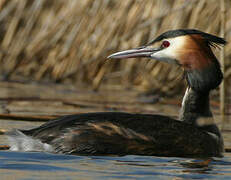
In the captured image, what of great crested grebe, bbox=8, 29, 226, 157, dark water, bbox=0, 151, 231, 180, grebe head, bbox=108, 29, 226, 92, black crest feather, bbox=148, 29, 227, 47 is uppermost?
black crest feather, bbox=148, 29, 227, 47

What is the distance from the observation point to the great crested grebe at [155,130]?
18.8ft

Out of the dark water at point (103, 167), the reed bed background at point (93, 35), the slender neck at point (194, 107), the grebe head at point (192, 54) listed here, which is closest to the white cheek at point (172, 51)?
the grebe head at point (192, 54)

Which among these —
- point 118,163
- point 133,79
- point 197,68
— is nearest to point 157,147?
point 118,163

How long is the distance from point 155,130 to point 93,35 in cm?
515

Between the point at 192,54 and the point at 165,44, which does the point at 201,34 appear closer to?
the point at 192,54

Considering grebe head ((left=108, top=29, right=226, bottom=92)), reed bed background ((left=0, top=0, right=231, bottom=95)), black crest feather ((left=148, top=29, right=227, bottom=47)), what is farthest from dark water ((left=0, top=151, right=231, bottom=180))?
reed bed background ((left=0, top=0, right=231, bottom=95))

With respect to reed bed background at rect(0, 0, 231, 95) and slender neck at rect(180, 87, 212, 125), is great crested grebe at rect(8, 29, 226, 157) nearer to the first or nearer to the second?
slender neck at rect(180, 87, 212, 125)

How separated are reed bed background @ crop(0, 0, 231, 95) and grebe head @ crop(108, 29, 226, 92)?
2787mm

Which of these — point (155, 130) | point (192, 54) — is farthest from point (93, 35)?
point (155, 130)

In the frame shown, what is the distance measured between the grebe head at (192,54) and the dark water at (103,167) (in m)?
0.93

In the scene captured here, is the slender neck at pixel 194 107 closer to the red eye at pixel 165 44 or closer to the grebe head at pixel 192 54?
the grebe head at pixel 192 54

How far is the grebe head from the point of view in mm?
6480

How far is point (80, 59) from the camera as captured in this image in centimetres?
1112

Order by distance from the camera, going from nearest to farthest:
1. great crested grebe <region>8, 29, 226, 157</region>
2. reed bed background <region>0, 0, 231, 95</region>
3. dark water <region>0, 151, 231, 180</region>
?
1. dark water <region>0, 151, 231, 180</region>
2. great crested grebe <region>8, 29, 226, 157</region>
3. reed bed background <region>0, 0, 231, 95</region>
